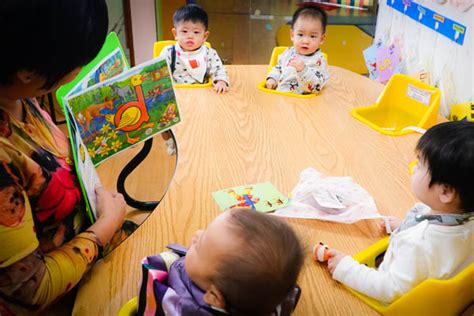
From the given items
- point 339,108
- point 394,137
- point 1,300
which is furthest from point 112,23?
point 1,300

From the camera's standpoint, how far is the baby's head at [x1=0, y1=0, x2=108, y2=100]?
0.65 m

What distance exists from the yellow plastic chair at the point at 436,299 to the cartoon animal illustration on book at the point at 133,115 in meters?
0.76

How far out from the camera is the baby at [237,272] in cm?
67

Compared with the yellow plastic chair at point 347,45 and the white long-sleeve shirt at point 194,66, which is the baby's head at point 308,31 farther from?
the yellow plastic chair at point 347,45

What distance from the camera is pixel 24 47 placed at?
0.67m

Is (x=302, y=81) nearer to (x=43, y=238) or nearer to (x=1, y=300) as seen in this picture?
(x=43, y=238)

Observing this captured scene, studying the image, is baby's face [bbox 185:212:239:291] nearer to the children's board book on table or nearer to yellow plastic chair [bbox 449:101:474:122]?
the children's board book on table

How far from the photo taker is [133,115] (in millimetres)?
1263

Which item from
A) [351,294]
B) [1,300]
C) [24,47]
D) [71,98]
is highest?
[24,47]

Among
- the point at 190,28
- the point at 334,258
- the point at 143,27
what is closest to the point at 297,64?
the point at 190,28

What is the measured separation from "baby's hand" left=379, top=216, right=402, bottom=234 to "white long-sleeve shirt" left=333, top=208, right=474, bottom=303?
190 mm

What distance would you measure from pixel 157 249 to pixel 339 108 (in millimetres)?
1077

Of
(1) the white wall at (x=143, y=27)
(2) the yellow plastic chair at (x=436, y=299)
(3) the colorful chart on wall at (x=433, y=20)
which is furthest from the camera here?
(1) the white wall at (x=143, y=27)

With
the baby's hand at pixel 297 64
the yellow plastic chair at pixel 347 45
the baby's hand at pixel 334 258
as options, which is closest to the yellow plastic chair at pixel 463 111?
the baby's hand at pixel 297 64
